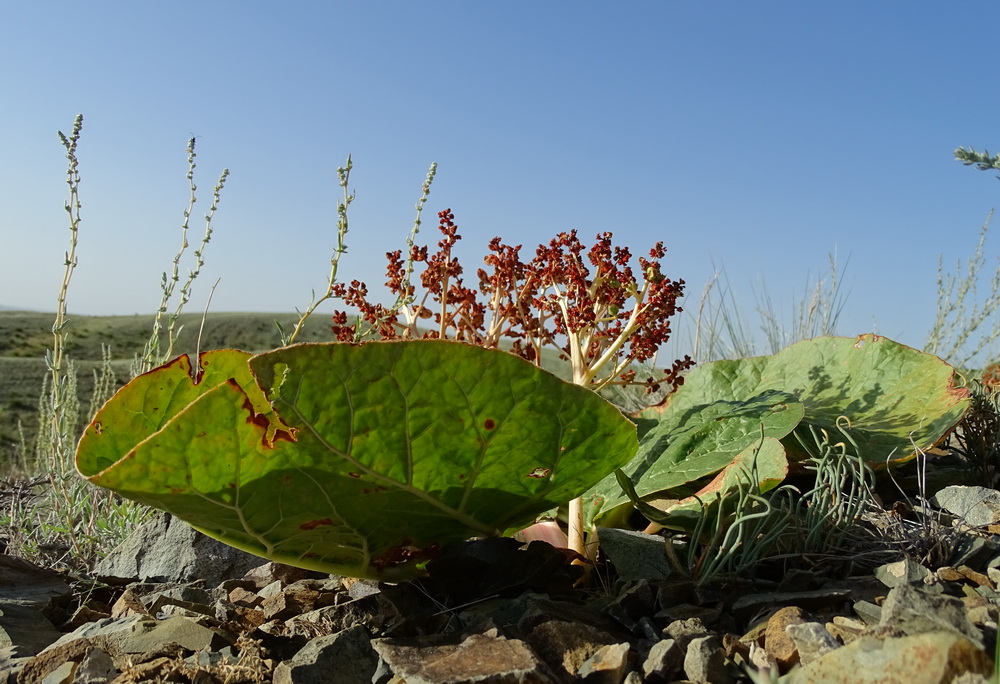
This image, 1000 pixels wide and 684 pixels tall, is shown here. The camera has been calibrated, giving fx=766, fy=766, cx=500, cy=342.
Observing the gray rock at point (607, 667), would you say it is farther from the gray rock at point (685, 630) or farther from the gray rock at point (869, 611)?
the gray rock at point (869, 611)

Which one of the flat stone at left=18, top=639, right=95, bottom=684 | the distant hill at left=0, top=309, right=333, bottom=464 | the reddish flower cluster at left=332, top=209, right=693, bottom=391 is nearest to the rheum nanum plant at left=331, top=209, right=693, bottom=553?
the reddish flower cluster at left=332, top=209, right=693, bottom=391

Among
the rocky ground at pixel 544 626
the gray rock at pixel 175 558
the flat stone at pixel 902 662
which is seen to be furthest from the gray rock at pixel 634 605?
the gray rock at pixel 175 558

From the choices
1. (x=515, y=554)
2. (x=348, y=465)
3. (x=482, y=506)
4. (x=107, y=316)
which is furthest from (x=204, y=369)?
(x=107, y=316)

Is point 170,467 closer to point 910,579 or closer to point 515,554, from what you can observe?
point 515,554

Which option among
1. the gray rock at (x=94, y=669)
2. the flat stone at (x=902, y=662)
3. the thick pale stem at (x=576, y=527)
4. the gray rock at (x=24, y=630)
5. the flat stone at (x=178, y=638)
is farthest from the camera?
the thick pale stem at (x=576, y=527)

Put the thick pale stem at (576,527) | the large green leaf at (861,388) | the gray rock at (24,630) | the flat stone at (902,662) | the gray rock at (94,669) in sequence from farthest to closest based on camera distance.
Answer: the large green leaf at (861,388) < the thick pale stem at (576,527) < the gray rock at (24,630) < the gray rock at (94,669) < the flat stone at (902,662)

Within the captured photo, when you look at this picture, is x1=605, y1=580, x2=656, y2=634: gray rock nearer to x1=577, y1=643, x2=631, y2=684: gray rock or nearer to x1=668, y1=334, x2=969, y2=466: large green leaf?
x1=577, y1=643, x2=631, y2=684: gray rock
